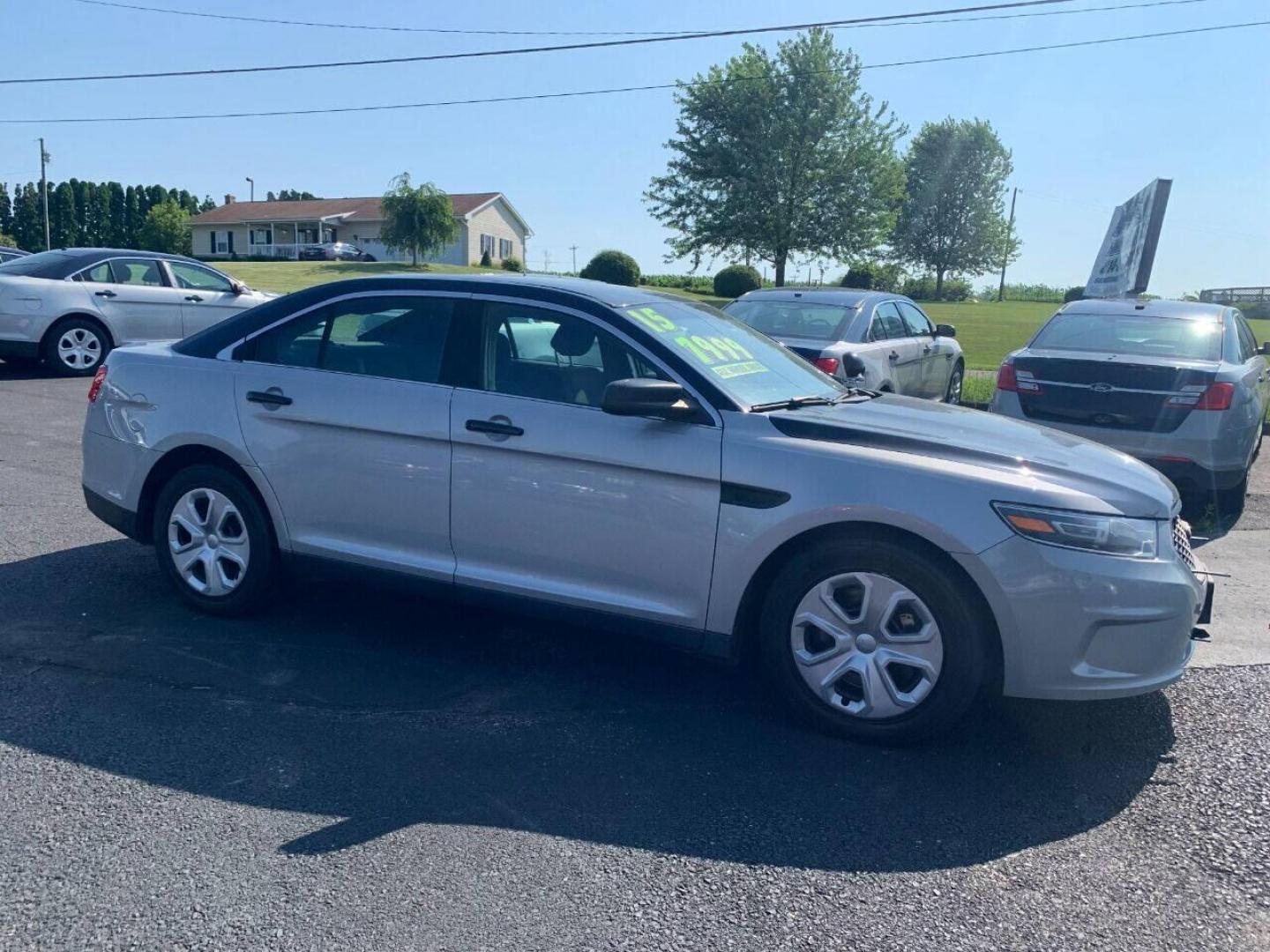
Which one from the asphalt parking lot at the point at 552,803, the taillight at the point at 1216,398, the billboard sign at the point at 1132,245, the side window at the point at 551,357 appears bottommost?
the asphalt parking lot at the point at 552,803

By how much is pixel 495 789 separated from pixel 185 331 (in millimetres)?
12430

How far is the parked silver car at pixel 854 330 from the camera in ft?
32.7

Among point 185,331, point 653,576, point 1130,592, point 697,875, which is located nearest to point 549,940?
point 697,875

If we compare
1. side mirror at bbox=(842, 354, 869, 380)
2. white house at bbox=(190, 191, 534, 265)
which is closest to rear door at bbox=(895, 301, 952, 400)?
side mirror at bbox=(842, 354, 869, 380)

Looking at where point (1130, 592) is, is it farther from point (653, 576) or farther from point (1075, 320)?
point (1075, 320)

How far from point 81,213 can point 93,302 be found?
250ft

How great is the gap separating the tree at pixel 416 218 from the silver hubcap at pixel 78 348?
39173 millimetres

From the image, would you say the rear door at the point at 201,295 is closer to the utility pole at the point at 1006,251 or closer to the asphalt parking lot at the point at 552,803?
the asphalt parking lot at the point at 552,803

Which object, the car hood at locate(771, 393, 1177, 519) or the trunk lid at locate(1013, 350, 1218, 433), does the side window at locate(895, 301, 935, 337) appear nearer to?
the trunk lid at locate(1013, 350, 1218, 433)

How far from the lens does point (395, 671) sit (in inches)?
187

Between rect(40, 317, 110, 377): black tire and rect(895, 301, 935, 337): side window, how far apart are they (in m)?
9.24

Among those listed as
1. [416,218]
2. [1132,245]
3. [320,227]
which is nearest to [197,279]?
[1132,245]

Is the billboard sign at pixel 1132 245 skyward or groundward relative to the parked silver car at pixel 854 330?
skyward

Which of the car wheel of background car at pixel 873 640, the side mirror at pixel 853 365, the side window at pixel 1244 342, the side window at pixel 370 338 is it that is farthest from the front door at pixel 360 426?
the side window at pixel 1244 342
